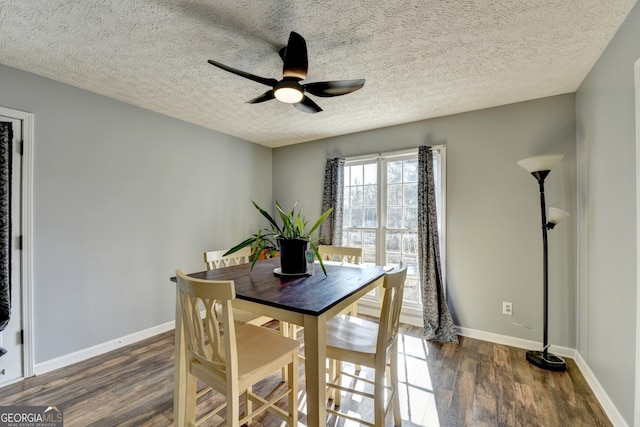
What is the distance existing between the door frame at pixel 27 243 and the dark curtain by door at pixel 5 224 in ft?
0.25

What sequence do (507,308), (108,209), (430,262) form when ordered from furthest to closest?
(430,262) < (507,308) < (108,209)

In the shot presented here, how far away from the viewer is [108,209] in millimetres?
2705

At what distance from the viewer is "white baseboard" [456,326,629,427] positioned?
1.74 m

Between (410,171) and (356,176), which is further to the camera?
(356,176)

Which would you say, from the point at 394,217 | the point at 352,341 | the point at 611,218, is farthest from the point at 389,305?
the point at 394,217

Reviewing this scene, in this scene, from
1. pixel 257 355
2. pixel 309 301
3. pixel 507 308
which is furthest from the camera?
pixel 507 308

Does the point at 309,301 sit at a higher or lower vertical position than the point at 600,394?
higher

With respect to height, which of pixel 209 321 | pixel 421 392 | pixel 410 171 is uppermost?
pixel 410 171

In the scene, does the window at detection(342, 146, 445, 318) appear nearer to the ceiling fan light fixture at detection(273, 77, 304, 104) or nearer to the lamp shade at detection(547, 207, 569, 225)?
the lamp shade at detection(547, 207, 569, 225)

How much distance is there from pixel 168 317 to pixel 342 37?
3.29 metres

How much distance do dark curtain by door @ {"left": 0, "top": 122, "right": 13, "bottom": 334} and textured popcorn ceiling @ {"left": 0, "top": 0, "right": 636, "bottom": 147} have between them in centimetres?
61

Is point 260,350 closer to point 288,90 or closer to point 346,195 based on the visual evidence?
point 288,90

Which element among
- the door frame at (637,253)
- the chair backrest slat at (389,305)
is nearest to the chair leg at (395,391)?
the chair backrest slat at (389,305)

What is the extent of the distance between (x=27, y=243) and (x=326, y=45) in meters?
2.77
